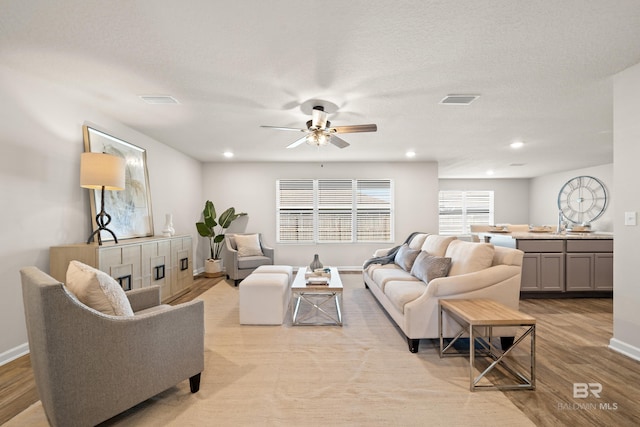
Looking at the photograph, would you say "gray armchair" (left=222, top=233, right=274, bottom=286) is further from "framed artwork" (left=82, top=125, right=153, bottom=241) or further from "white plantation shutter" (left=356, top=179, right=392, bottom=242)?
"white plantation shutter" (left=356, top=179, right=392, bottom=242)

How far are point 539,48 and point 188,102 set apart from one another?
10.9 ft

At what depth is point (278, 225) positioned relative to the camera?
6.78 m

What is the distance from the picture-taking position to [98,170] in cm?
296

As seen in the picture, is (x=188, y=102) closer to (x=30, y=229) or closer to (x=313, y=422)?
(x=30, y=229)

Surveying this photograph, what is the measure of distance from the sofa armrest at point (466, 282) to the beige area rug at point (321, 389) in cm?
57

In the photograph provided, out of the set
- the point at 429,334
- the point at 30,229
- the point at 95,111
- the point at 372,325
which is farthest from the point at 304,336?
the point at 95,111

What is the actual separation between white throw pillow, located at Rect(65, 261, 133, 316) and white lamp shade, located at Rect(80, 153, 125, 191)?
1536 millimetres

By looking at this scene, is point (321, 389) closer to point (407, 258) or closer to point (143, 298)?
point (143, 298)

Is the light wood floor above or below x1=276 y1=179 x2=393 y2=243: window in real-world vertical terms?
below

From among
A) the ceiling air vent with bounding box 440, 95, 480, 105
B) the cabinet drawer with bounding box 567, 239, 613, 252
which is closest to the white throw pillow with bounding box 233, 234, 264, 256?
the ceiling air vent with bounding box 440, 95, 480, 105

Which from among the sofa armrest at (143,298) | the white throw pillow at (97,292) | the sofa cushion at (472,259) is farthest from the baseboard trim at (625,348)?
the sofa armrest at (143,298)

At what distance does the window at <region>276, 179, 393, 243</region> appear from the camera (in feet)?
22.3

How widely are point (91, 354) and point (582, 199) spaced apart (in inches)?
393

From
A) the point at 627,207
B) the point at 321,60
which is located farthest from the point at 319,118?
the point at 627,207
